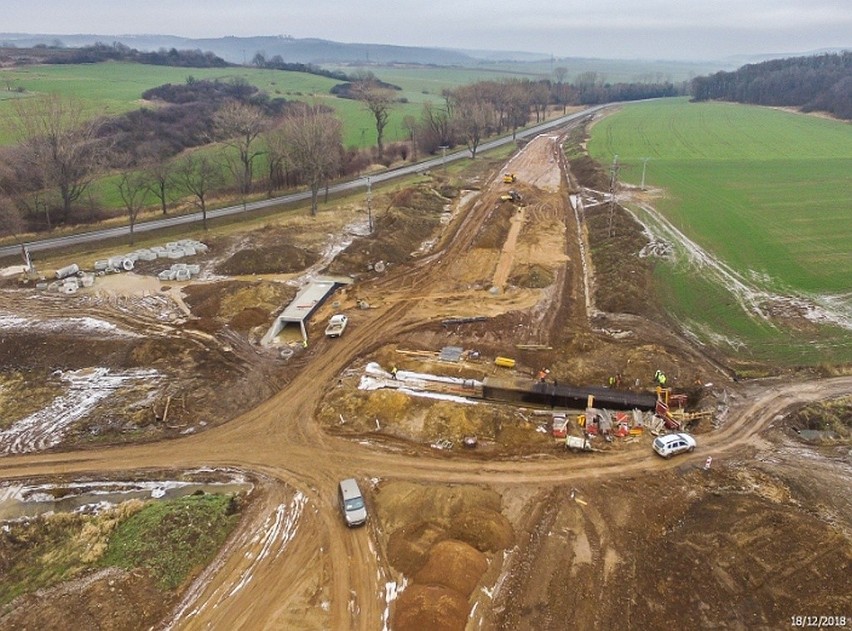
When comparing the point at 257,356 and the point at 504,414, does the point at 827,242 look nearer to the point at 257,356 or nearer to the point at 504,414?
the point at 504,414

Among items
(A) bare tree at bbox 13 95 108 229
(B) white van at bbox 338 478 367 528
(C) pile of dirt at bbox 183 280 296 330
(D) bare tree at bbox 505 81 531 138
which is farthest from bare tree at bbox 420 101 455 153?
(B) white van at bbox 338 478 367 528

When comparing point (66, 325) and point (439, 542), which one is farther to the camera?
point (66, 325)

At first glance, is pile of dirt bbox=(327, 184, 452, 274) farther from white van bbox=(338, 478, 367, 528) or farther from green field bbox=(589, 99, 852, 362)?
white van bbox=(338, 478, 367, 528)

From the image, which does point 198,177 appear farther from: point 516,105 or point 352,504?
point 516,105

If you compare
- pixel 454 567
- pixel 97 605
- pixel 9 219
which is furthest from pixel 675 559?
pixel 9 219

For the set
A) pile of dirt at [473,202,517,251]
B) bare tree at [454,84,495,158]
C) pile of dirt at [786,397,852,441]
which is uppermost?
bare tree at [454,84,495,158]

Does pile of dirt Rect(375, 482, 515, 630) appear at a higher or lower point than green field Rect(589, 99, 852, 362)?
lower

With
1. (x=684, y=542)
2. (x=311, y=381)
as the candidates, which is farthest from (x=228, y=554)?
(x=684, y=542)
